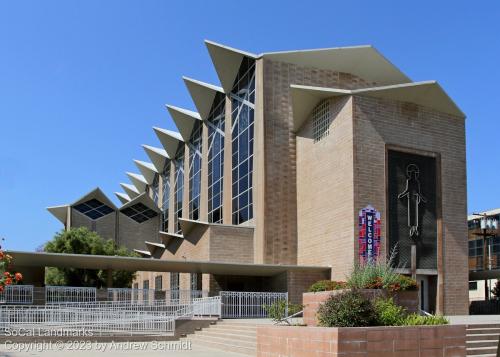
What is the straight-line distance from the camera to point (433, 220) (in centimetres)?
2989

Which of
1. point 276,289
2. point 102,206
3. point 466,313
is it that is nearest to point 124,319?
point 276,289

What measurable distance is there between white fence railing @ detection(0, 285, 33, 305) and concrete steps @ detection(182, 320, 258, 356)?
7791 millimetres

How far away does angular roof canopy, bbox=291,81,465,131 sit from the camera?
96.4 ft

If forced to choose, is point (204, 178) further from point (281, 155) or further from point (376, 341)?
point (376, 341)

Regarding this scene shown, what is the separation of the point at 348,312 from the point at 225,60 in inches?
1074

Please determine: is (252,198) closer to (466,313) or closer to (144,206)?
(466,313)

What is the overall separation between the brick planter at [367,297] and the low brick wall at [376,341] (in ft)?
6.17

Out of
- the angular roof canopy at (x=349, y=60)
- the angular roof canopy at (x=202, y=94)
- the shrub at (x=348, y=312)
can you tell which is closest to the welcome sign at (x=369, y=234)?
the angular roof canopy at (x=349, y=60)

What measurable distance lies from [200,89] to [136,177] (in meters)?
28.4

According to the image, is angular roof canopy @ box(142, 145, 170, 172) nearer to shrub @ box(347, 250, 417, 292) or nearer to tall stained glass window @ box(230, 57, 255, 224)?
tall stained glass window @ box(230, 57, 255, 224)

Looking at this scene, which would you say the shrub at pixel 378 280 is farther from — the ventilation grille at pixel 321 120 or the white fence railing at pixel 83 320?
the ventilation grille at pixel 321 120

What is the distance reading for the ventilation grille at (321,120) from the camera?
31188 mm

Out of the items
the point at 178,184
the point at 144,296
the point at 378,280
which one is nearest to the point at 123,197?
the point at 178,184

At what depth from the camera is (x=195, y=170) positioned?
4881 centimetres
